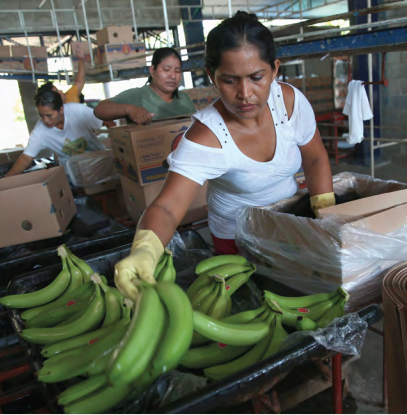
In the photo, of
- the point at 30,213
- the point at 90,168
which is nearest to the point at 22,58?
the point at 90,168

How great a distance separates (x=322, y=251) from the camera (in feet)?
3.95

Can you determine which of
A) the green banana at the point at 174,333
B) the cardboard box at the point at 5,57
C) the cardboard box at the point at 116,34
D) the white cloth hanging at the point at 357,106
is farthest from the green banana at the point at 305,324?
the cardboard box at the point at 5,57

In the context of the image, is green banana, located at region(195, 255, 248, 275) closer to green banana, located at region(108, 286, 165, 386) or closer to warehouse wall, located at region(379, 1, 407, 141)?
green banana, located at region(108, 286, 165, 386)

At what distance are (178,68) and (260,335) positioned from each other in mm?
2378

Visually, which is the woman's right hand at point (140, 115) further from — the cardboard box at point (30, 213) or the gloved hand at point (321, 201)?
the gloved hand at point (321, 201)

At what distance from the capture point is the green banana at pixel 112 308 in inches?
47.9

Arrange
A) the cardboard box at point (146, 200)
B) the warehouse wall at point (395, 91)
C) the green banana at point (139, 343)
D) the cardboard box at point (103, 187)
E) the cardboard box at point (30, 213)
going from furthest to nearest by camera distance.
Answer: the warehouse wall at point (395, 91), the cardboard box at point (103, 187), the cardboard box at point (146, 200), the cardboard box at point (30, 213), the green banana at point (139, 343)

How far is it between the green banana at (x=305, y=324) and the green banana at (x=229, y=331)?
0.29 ft

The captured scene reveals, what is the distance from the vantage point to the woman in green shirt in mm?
2861

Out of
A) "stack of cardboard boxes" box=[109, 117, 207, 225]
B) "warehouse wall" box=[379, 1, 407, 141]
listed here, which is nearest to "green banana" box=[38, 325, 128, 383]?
"stack of cardboard boxes" box=[109, 117, 207, 225]

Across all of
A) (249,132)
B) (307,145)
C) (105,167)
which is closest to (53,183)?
(105,167)

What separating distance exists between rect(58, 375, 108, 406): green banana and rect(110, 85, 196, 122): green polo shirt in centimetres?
234

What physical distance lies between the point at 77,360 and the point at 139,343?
337mm

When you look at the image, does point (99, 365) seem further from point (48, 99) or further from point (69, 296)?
point (48, 99)
